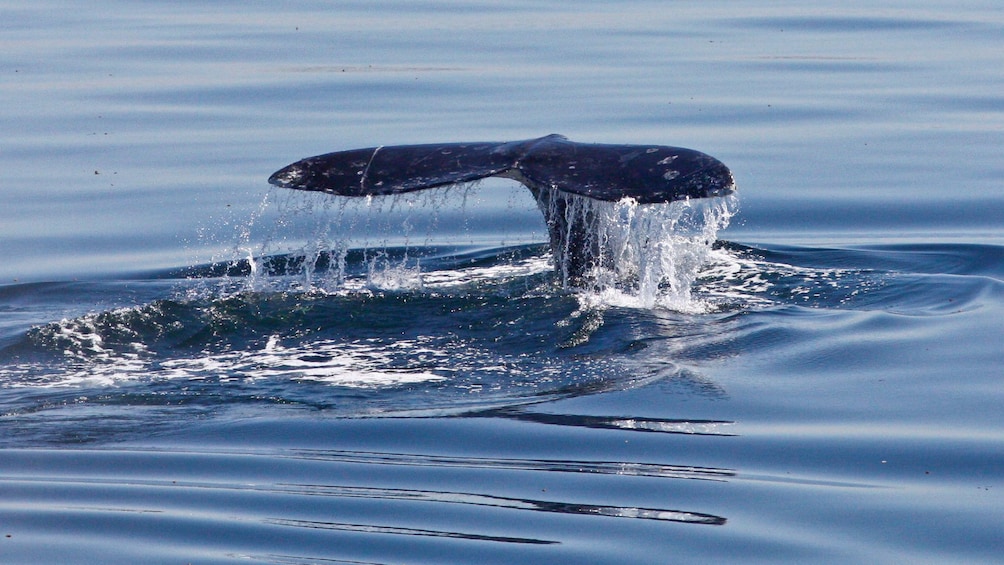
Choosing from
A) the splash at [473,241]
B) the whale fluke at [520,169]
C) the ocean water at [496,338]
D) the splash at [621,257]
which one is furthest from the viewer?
the splash at [473,241]

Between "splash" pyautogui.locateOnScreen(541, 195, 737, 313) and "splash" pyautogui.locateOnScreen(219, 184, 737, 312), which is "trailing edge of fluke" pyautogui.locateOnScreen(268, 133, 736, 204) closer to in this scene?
"splash" pyautogui.locateOnScreen(219, 184, 737, 312)

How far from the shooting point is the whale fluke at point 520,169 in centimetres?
705

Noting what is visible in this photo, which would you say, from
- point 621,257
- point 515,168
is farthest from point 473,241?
point 515,168

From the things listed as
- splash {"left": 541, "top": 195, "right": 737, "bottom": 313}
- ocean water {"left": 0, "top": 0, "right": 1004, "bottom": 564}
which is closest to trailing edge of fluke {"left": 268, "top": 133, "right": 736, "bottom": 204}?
ocean water {"left": 0, "top": 0, "right": 1004, "bottom": 564}

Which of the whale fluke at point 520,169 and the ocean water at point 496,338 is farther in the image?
the whale fluke at point 520,169

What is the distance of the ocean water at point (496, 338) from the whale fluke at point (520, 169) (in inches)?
9.9

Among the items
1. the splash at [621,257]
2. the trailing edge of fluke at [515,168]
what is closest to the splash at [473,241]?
the splash at [621,257]

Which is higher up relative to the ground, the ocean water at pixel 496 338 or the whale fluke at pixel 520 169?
the whale fluke at pixel 520 169

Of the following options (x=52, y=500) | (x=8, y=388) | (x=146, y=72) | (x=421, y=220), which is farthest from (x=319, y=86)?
(x=52, y=500)

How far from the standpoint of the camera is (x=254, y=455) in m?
5.96

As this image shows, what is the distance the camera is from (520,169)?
7.60 metres

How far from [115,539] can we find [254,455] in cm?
102

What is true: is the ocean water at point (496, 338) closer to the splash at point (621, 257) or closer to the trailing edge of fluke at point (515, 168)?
the splash at point (621, 257)

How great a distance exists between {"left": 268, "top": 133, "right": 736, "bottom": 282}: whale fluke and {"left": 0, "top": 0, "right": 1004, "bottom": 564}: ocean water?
0.25m
